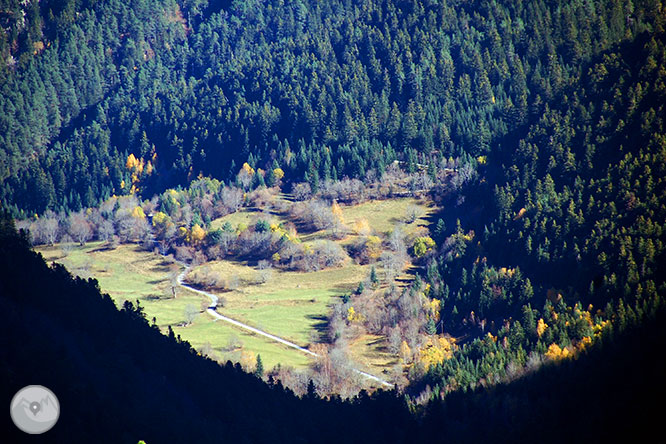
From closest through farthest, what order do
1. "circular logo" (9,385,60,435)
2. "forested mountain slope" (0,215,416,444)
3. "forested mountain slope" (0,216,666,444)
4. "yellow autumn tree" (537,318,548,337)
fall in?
"circular logo" (9,385,60,435) < "forested mountain slope" (0,215,416,444) < "forested mountain slope" (0,216,666,444) < "yellow autumn tree" (537,318,548,337)

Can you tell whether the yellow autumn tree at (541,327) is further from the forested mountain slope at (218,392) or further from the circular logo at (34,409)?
the circular logo at (34,409)

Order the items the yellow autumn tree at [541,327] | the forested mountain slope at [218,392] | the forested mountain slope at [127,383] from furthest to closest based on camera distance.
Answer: the yellow autumn tree at [541,327] → the forested mountain slope at [218,392] → the forested mountain slope at [127,383]

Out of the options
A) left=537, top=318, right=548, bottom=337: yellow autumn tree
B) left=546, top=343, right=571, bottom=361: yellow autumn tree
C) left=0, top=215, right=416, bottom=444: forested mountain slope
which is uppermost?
left=0, top=215, right=416, bottom=444: forested mountain slope

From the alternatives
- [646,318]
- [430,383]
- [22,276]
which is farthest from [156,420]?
[646,318]

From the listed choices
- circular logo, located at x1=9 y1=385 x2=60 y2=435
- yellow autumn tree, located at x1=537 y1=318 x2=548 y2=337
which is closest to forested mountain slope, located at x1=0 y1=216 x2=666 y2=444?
circular logo, located at x1=9 y1=385 x2=60 y2=435

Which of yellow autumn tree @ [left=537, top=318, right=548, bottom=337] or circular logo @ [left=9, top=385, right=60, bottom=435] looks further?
yellow autumn tree @ [left=537, top=318, right=548, bottom=337]

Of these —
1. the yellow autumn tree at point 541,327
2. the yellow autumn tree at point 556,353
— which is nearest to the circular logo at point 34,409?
the yellow autumn tree at point 556,353

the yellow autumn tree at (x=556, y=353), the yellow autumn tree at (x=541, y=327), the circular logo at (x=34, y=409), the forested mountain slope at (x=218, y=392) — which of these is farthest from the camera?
the yellow autumn tree at (x=541, y=327)

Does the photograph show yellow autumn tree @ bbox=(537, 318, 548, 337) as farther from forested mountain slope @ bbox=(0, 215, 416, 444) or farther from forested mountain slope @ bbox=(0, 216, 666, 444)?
forested mountain slope @ bbox=(0, 215, 416, 444)

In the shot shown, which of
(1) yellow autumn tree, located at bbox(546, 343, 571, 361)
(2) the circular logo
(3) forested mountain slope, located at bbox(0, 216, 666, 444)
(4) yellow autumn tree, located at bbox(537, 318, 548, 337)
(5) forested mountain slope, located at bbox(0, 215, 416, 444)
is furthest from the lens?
(4) yellow autumn tree, located at bbox(537, 318, 548, 337)
